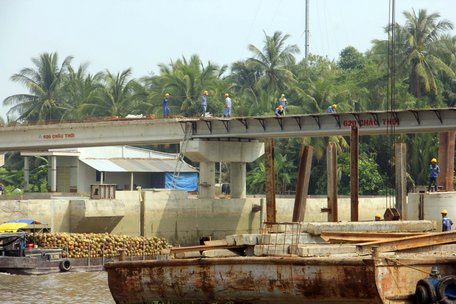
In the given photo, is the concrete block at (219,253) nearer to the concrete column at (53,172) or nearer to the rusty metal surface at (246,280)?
the rusty metal surface at (246,280)

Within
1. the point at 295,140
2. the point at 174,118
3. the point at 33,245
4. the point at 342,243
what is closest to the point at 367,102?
the point at 295,140

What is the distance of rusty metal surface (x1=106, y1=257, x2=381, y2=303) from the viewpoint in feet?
65.7

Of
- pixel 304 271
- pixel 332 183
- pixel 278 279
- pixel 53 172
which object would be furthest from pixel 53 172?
pixel 304 271

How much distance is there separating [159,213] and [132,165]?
25148 mm

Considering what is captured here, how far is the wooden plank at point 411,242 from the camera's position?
850 inches

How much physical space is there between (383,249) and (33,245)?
19.7 metres

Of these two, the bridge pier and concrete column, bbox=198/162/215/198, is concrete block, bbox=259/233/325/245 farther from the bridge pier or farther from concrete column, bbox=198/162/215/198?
concrete column, bbox=198/162/215/198

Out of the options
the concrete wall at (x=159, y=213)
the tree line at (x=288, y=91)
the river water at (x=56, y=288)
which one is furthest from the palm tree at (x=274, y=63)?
the river water at (x=56, y=288)

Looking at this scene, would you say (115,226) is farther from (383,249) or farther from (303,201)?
(383,249)

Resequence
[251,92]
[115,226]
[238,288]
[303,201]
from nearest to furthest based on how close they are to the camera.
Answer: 1. [238,288]
2. [303,201]
3. [115,226]
4. [251,92]

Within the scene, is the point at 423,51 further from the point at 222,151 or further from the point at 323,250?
the point at 323,250

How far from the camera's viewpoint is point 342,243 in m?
22.5

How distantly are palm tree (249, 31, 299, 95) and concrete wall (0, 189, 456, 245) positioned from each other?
2530cm

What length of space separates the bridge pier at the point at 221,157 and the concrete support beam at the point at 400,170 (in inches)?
986
